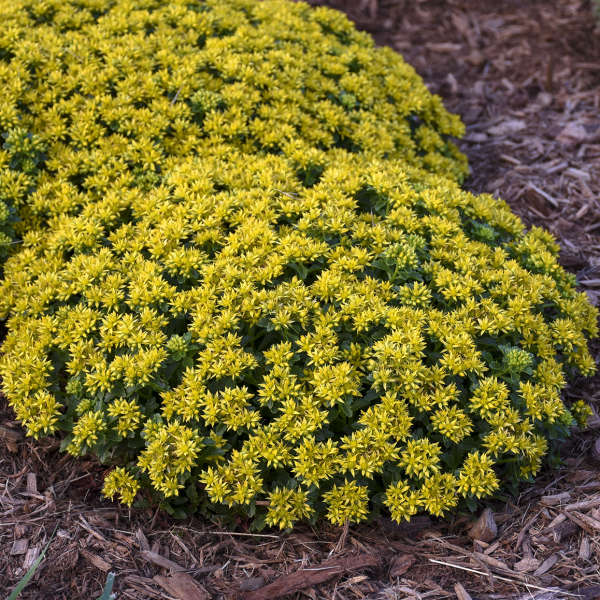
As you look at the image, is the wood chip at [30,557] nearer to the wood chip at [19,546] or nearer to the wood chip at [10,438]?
the wood chip at [19,546]

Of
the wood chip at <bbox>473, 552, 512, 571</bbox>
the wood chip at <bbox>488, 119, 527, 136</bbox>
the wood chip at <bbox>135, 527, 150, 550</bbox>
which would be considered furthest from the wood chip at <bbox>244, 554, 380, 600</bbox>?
the wood chip at <bbox>488, 119, 527, 136</bbox>

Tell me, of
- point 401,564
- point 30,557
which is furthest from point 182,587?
point 401,564

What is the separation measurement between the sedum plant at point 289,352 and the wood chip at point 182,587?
1.13 feet

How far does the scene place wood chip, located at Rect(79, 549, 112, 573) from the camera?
2.98m

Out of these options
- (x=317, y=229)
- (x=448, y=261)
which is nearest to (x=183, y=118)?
(x=317, y=229)

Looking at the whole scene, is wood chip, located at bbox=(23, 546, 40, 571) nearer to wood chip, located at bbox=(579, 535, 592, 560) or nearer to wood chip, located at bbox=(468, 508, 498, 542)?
wood chip, located at bbox=(468, 508, 498, 542)

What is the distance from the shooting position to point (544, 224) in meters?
5.04

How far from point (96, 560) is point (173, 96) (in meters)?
2.81

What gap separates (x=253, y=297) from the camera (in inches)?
130

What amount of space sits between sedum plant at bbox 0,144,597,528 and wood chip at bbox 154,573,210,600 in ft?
1.13

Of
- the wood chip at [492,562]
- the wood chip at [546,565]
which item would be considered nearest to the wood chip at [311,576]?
the wood chip at [492,562]

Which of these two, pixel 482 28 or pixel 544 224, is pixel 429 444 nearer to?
pixel 544 224

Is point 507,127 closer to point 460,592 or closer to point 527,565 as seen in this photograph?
point 527,565

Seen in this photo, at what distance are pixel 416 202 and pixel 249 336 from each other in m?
1.28
